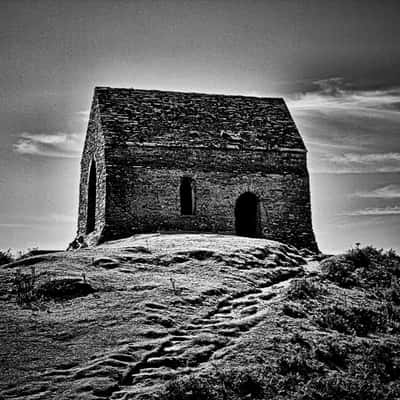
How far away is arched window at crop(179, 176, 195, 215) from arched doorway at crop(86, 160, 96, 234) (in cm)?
450

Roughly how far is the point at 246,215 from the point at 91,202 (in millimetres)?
7272

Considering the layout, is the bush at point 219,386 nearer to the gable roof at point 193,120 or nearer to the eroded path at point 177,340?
the eroded path at point 177,340

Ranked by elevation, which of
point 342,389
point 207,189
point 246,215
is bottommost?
point 342,389

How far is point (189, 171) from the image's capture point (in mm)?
27156

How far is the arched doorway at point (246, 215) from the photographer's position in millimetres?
27984

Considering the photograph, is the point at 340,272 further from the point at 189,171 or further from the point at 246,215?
the point at 189,171

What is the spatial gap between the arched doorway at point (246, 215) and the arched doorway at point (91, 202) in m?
6.54

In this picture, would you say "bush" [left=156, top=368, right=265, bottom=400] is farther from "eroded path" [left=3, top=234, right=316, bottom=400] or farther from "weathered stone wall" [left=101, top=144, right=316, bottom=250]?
"weathered stone wall" [left=101, top=144, right=316, bottom=250]

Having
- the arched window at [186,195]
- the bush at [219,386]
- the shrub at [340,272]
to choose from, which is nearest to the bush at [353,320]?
the shrub at [340,272]

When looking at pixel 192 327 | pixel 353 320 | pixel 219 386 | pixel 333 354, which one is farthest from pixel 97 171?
pixel 219 386

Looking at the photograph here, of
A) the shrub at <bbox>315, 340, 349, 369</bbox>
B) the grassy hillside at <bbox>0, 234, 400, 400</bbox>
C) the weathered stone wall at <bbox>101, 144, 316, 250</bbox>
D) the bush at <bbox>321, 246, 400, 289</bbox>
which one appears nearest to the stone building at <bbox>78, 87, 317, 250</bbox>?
the weathered stone wall at <bbox>101, 144, 316, 250</bbox>

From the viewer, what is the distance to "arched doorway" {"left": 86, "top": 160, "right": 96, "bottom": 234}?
29203 mm

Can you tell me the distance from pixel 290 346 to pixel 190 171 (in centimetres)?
1315

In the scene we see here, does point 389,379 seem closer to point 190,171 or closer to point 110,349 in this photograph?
point 110,349
